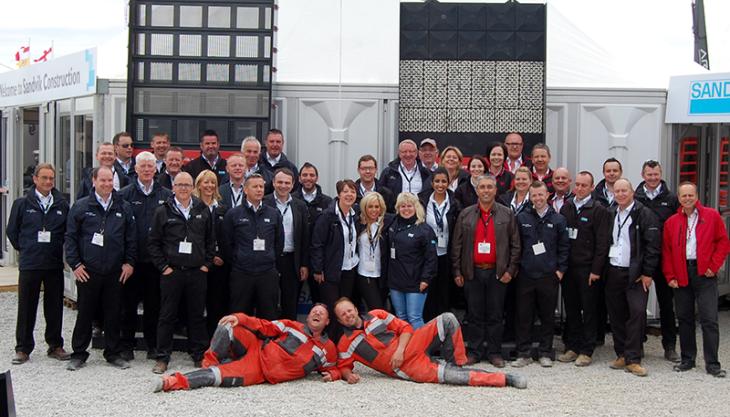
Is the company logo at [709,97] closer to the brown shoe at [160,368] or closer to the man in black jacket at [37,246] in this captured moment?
the brown shoe at [160,368]

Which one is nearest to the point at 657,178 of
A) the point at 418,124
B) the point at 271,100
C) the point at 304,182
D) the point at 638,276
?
the point at 638,276

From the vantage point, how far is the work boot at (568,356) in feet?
24.1

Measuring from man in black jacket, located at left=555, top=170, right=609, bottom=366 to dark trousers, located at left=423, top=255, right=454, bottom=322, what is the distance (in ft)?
3.09

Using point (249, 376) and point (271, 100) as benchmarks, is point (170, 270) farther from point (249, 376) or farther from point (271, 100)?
point (271, 100)

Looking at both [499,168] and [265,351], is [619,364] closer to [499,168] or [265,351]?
[499,168]

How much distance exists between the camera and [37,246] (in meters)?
6.96

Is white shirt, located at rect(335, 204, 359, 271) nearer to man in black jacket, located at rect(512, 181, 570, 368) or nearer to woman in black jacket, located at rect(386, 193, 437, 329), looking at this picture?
woman in black jacket, located at rect(386, 193, 437, 329)

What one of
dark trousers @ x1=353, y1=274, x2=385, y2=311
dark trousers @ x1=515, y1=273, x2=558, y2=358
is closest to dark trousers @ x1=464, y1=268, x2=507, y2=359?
dark trousers @ x1=515, y1=273, x2=558, y2=358

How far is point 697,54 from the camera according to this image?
13.0m

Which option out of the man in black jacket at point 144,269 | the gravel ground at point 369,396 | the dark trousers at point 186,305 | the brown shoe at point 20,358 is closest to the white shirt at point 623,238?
the gravel ground at point 369,396

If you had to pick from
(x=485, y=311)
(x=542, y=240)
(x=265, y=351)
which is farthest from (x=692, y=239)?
(x=265, y=351)

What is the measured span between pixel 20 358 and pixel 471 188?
3.80m

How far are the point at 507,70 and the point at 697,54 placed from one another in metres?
5.74

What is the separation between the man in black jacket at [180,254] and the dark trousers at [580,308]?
2.83 metres
